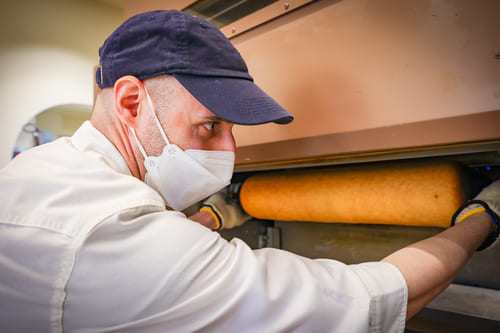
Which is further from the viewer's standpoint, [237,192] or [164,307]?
Answer: [237,192]

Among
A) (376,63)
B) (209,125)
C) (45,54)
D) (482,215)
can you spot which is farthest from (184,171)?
(45,54)

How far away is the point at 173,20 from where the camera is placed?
67 cm

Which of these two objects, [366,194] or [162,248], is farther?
[366,194]

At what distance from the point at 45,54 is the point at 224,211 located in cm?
266

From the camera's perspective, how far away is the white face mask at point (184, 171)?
739 millimetres

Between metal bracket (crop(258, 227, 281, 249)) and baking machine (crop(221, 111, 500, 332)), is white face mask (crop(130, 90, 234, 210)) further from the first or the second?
metal bracket (crop(258, 227, 281, 249))

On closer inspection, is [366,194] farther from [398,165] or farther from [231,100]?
[231,100]

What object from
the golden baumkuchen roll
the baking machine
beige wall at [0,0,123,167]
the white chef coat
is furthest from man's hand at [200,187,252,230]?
beige wall at [0,0,123,167]

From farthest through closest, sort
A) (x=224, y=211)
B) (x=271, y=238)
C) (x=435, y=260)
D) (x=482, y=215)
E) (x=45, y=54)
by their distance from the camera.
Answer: (x=45, y=54) < (x=271, y=238) < (x=224, y=211) < (x=482, y=215) < (x=435, y=260)

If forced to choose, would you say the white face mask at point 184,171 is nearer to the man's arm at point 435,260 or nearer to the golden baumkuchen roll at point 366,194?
the golden baumkuchen roll at point 366,194

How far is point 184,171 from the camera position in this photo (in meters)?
0.77

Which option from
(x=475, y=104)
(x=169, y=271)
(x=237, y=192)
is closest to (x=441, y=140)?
(x=475, y=104)

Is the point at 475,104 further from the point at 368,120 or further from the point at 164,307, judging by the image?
the point at 164,307

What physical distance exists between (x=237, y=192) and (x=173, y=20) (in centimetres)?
79
